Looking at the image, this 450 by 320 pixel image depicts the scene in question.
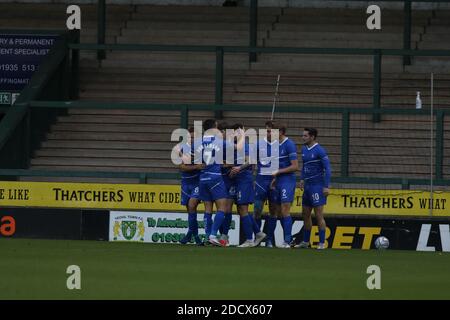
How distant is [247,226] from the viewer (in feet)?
81.3

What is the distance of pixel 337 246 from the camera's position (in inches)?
1042

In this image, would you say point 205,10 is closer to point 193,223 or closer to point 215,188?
point 193,223

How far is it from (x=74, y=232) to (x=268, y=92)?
20.9 feet

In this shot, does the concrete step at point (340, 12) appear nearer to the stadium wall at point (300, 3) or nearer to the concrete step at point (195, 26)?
the stadium wall at point (300, 3)

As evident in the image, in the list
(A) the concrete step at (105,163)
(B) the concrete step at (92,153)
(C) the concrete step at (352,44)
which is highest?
(C) the concrete step at (352,44)

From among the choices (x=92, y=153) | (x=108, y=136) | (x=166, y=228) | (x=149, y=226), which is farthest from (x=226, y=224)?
(x=108, y=136)

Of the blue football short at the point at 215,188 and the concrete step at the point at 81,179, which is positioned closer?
the blue football short at the point at 215,188

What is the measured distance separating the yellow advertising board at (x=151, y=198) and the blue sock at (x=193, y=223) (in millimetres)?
2189

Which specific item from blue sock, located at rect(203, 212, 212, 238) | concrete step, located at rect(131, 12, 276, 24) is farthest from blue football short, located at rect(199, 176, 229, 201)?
concrete step, located at rect(131, 12, 276, 24)

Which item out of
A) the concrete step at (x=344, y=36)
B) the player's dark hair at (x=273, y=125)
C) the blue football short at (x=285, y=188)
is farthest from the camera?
the concrete step at (x=344, y=36)

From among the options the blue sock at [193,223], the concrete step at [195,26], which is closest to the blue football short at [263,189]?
the blue sock at [193,223]

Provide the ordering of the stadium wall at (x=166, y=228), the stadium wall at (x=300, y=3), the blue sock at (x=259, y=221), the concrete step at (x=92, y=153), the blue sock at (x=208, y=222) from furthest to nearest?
the stadium wall at (x=300, y=3), the concrete step at (x=92, y=153), the stadium wall at (x=166, y=228), the blue sock at (x=259, y=221), the blue sock at (x=208, y=222)

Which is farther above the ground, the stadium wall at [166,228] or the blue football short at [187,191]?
the blue football short at [187,191]

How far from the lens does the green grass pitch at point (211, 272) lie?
1595 cm
